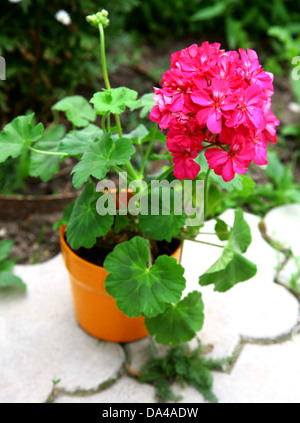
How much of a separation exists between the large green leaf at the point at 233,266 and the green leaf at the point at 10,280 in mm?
728

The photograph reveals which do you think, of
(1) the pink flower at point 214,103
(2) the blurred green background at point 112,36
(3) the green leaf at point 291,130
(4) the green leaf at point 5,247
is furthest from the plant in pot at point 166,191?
(3) the green leaf at point 291,130

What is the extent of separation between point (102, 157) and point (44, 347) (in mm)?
733

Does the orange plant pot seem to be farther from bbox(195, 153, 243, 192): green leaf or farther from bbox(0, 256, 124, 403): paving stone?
bbox(195, 153, 243, 192): green leaf

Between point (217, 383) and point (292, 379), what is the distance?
9.6 inches

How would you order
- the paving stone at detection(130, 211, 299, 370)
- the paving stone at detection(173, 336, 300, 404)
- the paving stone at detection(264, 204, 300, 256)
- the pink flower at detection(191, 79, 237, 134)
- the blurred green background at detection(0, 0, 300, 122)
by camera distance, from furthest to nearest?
the blurred green background at detection(0, 0, 300, 122)
the paving stone at detection(264, 204, 300, 256)
the paving stone at detection(130, 211, 299, 370)
the paving stone at detection(173, 336, 300, 404)
the pink flower at detection(191, 79, 237, 134)

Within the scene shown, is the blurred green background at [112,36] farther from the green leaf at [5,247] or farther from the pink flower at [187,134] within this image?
the pink flower at [187,134]

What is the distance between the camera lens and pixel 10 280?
5.89 ft

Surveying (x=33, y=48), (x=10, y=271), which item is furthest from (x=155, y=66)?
(x=10, y=271)

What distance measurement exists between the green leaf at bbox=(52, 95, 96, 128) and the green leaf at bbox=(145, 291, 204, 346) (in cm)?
63

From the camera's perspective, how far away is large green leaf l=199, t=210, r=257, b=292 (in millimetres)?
1380

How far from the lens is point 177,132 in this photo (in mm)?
1178

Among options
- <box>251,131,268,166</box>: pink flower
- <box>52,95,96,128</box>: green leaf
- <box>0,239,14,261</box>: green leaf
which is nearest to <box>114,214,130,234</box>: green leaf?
<box>52,95,96,128</box>: green leaf

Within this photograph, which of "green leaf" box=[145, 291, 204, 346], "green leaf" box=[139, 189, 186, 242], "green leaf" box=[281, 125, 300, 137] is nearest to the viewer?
"green leaf" box=[139, 189, 186, 242]
